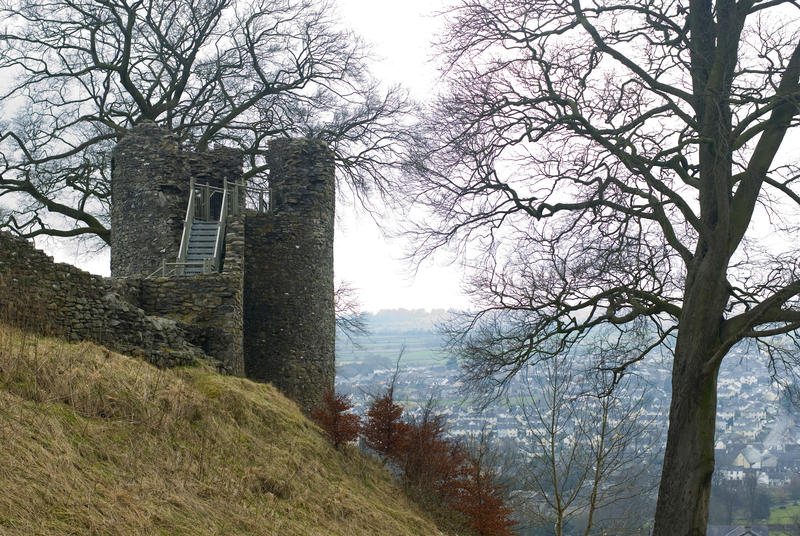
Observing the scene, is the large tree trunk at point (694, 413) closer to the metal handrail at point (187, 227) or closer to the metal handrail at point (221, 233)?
the metal handrail at point (221, 233)

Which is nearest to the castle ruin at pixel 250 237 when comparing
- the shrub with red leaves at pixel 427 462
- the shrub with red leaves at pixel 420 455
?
the shrub with red leaves at pixel 420 455

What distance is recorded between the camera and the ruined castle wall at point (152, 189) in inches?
675

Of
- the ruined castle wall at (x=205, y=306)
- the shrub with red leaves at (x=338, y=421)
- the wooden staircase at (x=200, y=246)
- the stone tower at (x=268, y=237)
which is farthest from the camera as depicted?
the stone tower at (x=268, y=237)

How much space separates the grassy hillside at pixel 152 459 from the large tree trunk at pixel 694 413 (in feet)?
12.0

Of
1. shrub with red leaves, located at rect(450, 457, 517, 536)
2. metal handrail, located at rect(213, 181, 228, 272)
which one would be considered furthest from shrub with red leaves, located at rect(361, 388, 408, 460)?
metal handrail, located at rect(213, 181, 228, 272)

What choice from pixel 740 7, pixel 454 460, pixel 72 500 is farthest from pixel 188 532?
pixel 454 460

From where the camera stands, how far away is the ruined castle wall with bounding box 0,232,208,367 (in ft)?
35.0

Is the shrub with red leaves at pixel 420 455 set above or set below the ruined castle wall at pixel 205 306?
Answer: below

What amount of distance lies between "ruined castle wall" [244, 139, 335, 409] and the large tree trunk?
10.0 metres

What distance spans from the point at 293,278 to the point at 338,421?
4856mm

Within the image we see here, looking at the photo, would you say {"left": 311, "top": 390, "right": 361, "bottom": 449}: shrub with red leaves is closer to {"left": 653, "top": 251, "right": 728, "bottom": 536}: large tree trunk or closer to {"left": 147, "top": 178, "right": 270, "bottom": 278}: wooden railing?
{"left": 147, "top": 178, "right": 270, "bottom": 278}: wooden railing

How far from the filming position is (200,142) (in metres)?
23.1

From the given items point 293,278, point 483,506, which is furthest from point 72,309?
point 483,506

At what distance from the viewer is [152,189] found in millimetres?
17375
